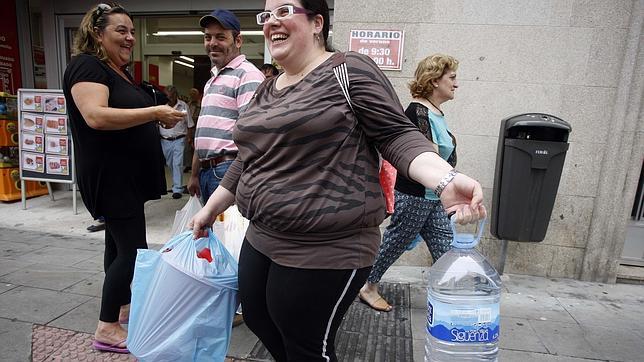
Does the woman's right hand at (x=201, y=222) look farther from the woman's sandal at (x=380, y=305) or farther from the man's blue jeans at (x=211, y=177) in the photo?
the woman's sandal at (x=380, y=305)

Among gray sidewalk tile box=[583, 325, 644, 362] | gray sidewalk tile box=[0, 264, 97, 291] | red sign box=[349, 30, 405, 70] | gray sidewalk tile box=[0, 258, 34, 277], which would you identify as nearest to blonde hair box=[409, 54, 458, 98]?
red sign box=[349, 30, 405, 70]

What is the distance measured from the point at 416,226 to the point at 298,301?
1.78 metres

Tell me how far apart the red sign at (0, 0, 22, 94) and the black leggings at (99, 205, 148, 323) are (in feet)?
19.0

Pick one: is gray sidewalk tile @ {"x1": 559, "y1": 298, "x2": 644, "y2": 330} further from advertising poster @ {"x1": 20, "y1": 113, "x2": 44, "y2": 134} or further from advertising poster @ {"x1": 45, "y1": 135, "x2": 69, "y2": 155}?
advertising poster @ {"x1": 20, "y1": 113, "x2": 44, "y2": 134}

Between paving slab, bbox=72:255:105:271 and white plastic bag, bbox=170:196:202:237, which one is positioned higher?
white plastic bag, bbox=170:196:202:237

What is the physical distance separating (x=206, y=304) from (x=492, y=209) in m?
2.85

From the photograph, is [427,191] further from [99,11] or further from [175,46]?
[175,46]

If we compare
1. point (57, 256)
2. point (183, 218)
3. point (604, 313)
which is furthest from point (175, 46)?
point (604, 313)

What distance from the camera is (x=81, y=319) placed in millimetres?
2947

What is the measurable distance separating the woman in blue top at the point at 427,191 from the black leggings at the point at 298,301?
156cm

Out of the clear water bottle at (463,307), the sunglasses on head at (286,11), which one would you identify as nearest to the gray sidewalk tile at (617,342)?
the clear water bottle at (463,307)

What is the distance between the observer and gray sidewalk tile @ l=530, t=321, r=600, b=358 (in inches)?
109

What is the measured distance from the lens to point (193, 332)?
1.83 metres

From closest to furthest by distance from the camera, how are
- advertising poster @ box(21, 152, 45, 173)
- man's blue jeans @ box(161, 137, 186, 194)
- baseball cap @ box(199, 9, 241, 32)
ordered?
baseball cap @ box(199, 9, 241, 32)
advertising poster @ box(21, 152, 45, 173)
man's blue jeans @ box(161, 137, 186, 194)
